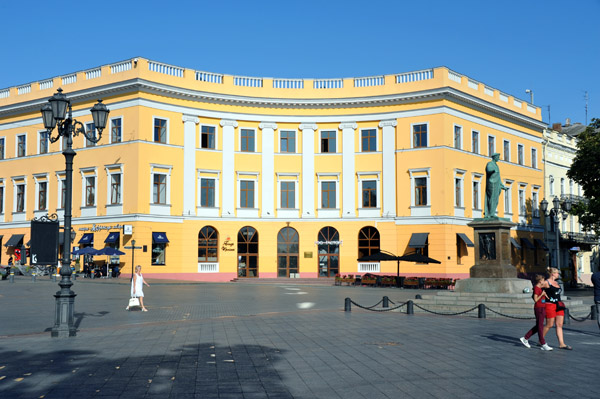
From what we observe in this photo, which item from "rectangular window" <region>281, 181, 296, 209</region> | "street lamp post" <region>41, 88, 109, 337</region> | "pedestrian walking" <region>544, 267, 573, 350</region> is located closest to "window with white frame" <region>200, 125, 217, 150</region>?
"rectangular window" <region>281, 181, 296, 209</region>

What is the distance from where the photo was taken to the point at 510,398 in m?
8.59

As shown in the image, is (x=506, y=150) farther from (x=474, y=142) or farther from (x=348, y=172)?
(x=348, y=172)

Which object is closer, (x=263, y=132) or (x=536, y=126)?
(x=263, y=132)

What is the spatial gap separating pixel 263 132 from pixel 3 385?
4107 centimetres

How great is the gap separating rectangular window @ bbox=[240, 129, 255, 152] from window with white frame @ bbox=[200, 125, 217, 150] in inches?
90.3

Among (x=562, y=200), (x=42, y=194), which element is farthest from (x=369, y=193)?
(x=42, y=194)

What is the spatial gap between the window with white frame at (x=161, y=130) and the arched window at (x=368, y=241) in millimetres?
16946

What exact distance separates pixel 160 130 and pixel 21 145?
14.6 meters

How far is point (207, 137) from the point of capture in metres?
48.2

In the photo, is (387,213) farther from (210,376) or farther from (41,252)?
(210,376)

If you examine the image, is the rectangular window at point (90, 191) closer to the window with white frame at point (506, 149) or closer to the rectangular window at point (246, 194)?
the rectangular window at point (246, 194)

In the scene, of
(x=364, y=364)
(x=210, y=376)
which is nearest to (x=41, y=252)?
(x=210, y=376)

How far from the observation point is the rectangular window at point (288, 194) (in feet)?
162

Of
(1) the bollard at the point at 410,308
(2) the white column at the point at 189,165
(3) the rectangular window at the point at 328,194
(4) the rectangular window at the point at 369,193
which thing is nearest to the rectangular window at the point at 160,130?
(2) the white column at the point at 189,165
